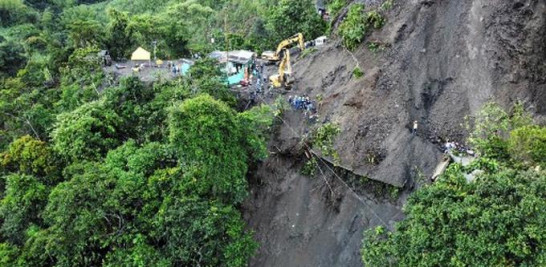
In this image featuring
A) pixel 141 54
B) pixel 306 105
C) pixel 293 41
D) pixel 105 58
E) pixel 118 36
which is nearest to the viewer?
pixel 306 105

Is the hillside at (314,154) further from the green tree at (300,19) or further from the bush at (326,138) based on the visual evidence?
the green tree at (300,19)

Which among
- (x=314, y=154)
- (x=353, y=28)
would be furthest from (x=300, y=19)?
(x=314, y=154)

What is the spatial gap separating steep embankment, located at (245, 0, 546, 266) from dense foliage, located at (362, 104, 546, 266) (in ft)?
12.6

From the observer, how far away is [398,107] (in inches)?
1006

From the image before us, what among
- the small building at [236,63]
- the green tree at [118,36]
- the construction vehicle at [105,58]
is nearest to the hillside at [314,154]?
the small building at [236,63]

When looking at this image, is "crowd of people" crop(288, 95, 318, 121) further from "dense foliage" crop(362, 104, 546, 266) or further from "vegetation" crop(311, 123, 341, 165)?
"dense foliage" crop(362, 104, 546, 266)

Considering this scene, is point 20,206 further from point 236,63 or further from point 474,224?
point 474,224

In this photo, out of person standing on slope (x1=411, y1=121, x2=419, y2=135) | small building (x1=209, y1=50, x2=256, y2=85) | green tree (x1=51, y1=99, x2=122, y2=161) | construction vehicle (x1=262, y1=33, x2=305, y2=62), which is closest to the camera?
person standing on slope (x1=411, y1=121, x2=419, y2=135)

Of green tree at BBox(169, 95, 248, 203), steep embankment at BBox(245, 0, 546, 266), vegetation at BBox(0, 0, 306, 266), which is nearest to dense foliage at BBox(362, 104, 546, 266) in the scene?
steep embankment at BBox(245, 0, 546, 266)

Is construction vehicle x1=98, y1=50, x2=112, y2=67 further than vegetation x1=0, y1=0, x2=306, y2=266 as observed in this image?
Yes

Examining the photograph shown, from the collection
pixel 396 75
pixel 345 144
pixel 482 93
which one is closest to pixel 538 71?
pixel 482 93

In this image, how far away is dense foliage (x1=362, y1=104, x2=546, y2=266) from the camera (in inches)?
625

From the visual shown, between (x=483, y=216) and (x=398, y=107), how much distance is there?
10075mm

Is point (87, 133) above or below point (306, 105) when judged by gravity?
below
